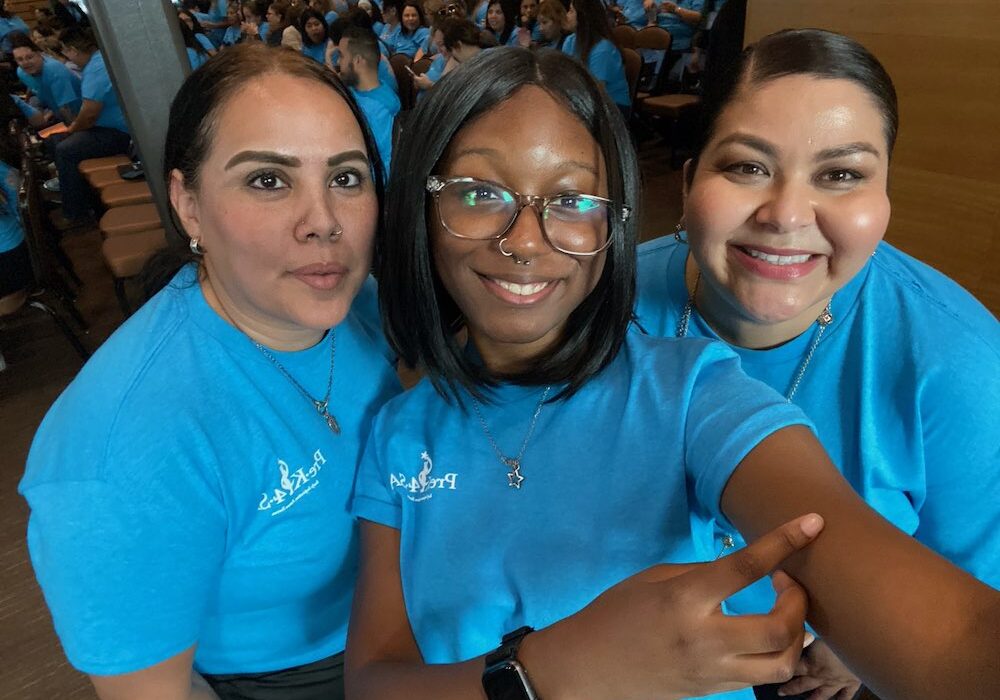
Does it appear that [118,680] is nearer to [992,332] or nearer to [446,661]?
[446,661]

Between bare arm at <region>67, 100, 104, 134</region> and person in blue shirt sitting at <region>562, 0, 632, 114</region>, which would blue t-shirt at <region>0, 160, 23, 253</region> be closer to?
bare arm at <region>67, 100, 104, 134</region>

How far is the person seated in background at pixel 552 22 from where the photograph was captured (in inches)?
228

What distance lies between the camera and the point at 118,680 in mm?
923

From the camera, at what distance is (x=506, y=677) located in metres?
0.67

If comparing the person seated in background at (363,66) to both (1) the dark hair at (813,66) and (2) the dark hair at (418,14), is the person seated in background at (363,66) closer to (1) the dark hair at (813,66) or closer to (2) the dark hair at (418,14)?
(1) the dark hair at (813,66)

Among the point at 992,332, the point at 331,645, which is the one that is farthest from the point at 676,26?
the point at 331,645

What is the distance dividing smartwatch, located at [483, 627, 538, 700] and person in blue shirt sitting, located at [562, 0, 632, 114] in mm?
4723

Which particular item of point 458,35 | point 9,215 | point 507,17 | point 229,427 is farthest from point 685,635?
point 507,17

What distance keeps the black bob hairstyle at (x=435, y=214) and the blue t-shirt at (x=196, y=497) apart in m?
0.24

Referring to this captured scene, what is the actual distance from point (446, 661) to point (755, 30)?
265 centimetres

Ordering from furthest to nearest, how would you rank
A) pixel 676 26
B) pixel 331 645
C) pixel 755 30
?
pixel 676 26 → pixel 755 30 → pixel 331 645

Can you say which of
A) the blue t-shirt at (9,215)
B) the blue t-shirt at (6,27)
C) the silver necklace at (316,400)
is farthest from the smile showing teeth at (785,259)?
the blue t-shirt at (6,27)

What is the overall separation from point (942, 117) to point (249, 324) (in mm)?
2402

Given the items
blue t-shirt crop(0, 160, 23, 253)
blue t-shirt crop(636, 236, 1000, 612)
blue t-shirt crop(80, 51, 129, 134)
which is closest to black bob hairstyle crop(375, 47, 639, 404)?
blue t-shirt crop(636, 236, 1000, 612)
